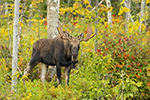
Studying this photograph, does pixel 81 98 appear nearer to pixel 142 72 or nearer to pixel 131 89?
pixel 131 89

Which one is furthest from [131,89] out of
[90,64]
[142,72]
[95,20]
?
[95,20]

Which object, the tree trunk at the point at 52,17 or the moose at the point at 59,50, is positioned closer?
the moose at the point at 59,50

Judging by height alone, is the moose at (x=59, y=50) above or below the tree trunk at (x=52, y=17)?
below

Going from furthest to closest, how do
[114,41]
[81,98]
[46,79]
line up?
1. [46,79]
2. [114,41]
3. [81,98]

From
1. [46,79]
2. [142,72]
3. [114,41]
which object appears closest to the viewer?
[142,72]

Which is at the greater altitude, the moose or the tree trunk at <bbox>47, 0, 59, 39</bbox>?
the tree trunk at <bbox>47, 0, 59, 39</bbox>

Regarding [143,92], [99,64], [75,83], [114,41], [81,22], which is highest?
[81,22]

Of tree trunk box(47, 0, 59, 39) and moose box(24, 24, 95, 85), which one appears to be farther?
tree trunk box(47, 0, 59, 39)

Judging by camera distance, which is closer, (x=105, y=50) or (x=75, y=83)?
(x=75, y=83)

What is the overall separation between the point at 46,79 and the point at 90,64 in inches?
99.6

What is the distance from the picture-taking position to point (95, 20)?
332 inches

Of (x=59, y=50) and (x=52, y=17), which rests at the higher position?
(x=52, y=17)

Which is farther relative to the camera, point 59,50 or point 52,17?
point 52,17

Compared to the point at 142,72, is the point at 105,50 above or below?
above
